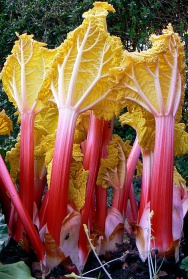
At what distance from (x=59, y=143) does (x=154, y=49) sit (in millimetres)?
488

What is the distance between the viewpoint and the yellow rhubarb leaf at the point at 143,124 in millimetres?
1579

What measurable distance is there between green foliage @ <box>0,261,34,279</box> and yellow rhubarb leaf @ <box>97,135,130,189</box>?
1.59 feet

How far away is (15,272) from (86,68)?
2.56 ft

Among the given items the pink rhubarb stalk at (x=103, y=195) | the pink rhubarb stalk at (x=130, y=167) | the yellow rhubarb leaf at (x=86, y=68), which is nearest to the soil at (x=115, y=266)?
the pink rhubarb stalk at (x=103, y=195)

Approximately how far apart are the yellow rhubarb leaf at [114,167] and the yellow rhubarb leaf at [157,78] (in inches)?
9.0

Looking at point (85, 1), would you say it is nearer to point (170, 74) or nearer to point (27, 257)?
point (170, 74)

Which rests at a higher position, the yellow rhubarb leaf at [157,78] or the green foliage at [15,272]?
the yellow rhubarb leaf at [157,78]

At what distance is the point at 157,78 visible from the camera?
4.81 ft

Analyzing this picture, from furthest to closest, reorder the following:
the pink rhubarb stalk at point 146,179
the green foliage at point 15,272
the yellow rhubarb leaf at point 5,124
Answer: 1. the yellow rhubarb leaf at point 5,124
2. the pink rhubarb stalk at point 146,179
3. the green foliage at point 15,272

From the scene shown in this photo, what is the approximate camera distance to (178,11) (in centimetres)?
459

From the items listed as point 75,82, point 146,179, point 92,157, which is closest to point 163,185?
point 146,179

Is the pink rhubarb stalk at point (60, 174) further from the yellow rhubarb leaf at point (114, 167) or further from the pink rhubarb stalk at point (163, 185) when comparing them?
the pink rhubarb stalk at point (163, 185)

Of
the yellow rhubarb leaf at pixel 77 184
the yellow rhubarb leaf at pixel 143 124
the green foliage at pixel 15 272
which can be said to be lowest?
the green foliage at pixel 15 272

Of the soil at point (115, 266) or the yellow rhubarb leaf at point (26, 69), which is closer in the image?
the soil at point (115, 266)
